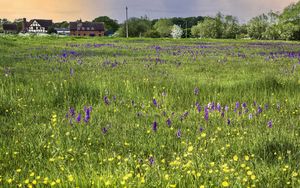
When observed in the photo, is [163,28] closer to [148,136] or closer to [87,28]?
[87,28]

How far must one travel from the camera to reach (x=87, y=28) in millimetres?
195250

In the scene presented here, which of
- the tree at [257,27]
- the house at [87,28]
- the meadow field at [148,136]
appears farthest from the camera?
the house at [87,28]

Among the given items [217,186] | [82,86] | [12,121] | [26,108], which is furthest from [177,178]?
[82,86]

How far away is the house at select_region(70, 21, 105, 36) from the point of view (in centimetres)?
19450

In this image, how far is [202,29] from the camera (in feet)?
420

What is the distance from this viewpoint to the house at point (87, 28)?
638 feet

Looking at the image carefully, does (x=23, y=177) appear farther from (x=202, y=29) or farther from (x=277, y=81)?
Answer: (x=202, y=29)

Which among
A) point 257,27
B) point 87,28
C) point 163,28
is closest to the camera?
point 257,27

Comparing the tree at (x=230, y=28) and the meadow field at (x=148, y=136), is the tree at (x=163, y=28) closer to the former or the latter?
the tree at (x=230, y=28)

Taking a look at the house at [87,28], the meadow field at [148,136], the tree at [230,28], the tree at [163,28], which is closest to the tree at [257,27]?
the tree at [230,28]

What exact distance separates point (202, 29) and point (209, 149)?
127827 mm

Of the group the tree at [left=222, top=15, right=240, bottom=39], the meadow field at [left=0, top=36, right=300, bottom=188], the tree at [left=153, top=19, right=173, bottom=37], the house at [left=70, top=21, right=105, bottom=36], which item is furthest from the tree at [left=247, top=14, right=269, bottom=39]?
the meadow field at [left=0, top=36, right=300, bottom=188]

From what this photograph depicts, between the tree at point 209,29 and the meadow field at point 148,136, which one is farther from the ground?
the tree at point 209,29

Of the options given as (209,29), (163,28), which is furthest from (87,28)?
(209,29)
